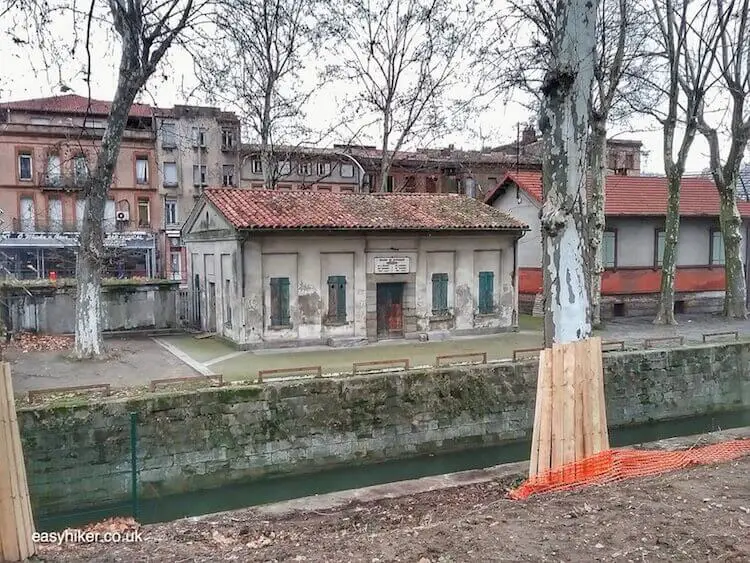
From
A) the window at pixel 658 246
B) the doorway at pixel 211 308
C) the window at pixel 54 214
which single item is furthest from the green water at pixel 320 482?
the window at pixel 54 214

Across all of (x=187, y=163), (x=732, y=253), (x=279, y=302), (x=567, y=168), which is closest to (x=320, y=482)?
(x=279, y=302)

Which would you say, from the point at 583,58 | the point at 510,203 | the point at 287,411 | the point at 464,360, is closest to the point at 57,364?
the point at 287,411

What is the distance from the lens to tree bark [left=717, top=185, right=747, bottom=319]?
22.2 meters

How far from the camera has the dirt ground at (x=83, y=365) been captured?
13.2 meters

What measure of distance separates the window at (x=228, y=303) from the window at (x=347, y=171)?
960 inches

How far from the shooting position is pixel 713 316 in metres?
24.3

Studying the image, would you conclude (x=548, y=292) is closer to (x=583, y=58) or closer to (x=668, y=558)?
(x=583, y=58)

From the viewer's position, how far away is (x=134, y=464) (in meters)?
10.3

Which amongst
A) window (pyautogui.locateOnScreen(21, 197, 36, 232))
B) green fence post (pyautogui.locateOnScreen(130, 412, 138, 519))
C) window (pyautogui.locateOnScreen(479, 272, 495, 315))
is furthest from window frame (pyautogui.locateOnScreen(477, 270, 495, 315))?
window (pyautogui.locateOnScreen(21, 197, 36, 232))

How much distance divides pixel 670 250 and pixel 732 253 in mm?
3351

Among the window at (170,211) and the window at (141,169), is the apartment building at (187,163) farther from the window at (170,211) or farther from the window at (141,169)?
the window at (141,169)

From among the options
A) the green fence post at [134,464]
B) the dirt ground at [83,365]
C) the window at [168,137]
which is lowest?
the green fence post at [134,464]

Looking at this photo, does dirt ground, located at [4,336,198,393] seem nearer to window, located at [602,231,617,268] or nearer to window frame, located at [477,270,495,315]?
window frame, located at [477,270,495,315]

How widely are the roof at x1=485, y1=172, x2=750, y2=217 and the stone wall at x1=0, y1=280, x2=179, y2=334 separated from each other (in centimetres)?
1351
